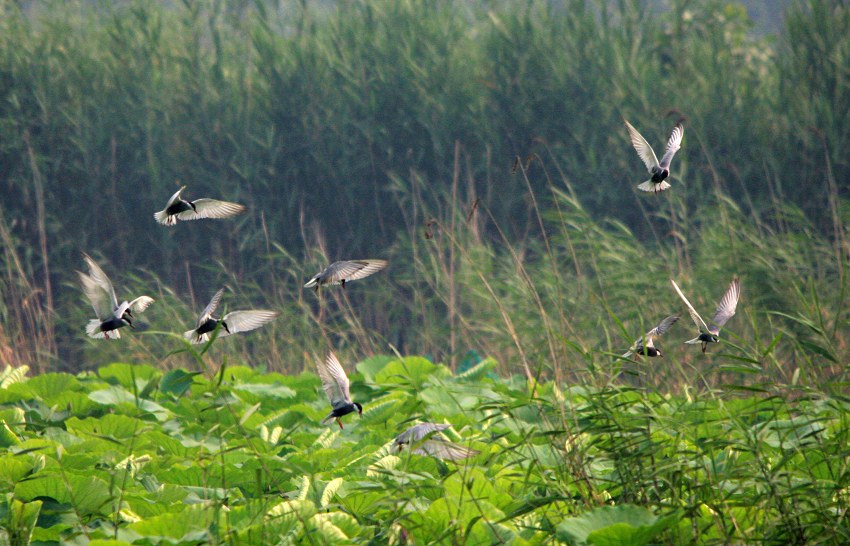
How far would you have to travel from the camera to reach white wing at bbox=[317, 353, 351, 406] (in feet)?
8.08

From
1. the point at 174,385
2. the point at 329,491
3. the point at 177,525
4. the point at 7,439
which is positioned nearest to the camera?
the point at 177,525

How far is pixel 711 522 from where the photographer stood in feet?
7.24

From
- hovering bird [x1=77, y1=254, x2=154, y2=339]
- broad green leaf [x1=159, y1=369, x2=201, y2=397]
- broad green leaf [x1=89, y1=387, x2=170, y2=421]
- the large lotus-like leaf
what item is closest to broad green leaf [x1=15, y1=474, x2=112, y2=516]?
hovering bird [x1=77, y1=254, x2=154, y2=339]

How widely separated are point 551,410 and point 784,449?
0.65 meters

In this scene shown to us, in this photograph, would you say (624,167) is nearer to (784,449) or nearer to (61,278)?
(61,278)

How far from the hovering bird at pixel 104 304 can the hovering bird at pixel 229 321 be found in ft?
0.54

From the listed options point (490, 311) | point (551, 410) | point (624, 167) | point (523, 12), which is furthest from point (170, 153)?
point (551, 410)

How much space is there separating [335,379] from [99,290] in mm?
647

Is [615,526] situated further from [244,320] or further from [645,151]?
[244,320]

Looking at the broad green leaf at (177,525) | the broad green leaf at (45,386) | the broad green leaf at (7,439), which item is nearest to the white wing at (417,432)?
the broad green leaf at (177,525)

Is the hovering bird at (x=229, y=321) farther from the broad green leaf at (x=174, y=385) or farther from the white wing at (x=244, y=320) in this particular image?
the broad green leaf at (x=174, y=385)

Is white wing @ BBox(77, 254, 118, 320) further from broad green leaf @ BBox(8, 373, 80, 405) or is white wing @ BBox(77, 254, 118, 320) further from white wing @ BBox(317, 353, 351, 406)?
broad green leaf @ BBox(8, 373, 80, 405)

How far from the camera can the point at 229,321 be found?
2516 mm

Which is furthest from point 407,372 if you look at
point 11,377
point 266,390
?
point 11,377
